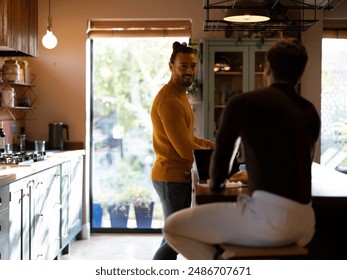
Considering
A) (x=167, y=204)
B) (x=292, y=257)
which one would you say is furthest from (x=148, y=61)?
(x=292, y=257)

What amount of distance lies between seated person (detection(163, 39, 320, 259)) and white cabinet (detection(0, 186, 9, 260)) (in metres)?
1.39

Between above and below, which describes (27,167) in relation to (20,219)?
above

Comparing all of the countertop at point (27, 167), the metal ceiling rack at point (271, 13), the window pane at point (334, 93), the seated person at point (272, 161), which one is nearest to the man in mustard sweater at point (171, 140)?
the metal ceiling rack at point (271, 13)

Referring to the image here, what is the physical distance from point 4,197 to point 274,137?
1.72m

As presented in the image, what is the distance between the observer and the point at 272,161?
1869 millimetres

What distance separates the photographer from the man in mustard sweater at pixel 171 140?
123 inches

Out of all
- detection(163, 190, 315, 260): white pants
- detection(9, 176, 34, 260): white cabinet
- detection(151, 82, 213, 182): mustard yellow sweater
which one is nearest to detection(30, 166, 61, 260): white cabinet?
detection(9, 176, 34, 260): white cabinet

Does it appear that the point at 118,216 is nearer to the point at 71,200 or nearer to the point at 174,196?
the point at 71,200

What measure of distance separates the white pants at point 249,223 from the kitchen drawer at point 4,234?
1.34 metres

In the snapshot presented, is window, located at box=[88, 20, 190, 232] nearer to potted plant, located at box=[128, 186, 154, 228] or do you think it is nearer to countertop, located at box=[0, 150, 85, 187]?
potted plant, located at box=[128, 186, 154, 228]

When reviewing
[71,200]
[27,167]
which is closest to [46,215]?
[27,167]

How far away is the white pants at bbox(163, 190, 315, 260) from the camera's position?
1.86m

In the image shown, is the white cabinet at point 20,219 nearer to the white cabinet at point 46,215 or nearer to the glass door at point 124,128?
the white cabinet at point 46,215

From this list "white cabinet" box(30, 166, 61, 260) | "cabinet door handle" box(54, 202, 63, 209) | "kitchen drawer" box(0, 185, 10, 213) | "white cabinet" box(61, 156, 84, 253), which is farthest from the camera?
"white cabinet" box(61, 156, 84, 253)
